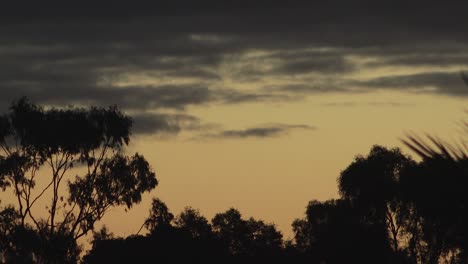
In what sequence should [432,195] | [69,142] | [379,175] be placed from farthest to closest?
[379,175], [69,142], [432,195]

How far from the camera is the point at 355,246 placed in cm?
12212

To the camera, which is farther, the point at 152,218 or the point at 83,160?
the point at 152,218

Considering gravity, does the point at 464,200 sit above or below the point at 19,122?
below

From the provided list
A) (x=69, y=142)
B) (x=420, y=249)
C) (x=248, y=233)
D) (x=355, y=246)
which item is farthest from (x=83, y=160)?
(x=248, y=233)

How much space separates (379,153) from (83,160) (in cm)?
4902

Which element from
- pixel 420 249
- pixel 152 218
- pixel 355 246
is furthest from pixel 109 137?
pixel 420 249

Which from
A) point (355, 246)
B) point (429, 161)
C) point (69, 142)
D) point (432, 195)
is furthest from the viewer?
point (355, 246)

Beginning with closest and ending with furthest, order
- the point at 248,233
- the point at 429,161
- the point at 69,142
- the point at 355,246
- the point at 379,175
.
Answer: the point at 429,161 < the point at 69,142 < the point at 355,246 < the point at 379,175 < the point at 248,233

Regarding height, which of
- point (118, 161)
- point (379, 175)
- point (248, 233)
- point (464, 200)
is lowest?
point (464, 200)

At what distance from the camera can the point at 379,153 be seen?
456ft

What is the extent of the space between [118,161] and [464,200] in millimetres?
90418

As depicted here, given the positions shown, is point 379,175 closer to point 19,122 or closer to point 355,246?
point 355,246

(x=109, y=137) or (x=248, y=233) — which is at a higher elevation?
(x=248, y=233)

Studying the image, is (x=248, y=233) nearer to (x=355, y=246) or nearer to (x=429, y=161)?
(x=355, y=246)
